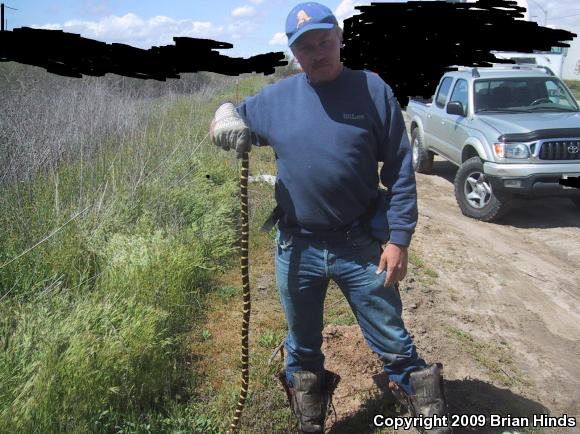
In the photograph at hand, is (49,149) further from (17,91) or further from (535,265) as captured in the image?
(535,265)

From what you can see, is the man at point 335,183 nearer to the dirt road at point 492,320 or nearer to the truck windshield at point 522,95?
the dirt road at point 492,320

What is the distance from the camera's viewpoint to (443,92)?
9.09 m

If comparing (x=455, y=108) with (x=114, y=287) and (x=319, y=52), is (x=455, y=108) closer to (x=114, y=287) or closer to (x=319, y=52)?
(x=114, y=287)

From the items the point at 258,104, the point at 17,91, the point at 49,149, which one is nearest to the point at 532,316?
the point at 258,104

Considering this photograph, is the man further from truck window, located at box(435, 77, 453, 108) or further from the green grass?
truck window, located at box(435, 77, 453, 108)

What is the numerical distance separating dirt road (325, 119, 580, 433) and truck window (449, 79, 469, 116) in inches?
76.0

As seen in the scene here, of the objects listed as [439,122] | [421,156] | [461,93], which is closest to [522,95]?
[461,93]

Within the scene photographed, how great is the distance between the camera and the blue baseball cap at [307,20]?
2.23 metres

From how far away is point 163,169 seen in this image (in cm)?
598

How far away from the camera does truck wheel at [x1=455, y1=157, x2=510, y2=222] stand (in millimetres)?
6801

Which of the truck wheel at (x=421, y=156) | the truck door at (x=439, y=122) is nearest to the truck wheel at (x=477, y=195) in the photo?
the truck door at (x=439, y=122)

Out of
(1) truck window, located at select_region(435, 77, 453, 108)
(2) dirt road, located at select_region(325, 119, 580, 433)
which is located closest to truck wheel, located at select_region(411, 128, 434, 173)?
(1) truck window, located at select_region(435, 77, 453, 108)

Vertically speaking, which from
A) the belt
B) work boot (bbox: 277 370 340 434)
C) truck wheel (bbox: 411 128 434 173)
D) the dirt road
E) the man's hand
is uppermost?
the belt

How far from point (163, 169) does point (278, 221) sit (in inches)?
141
